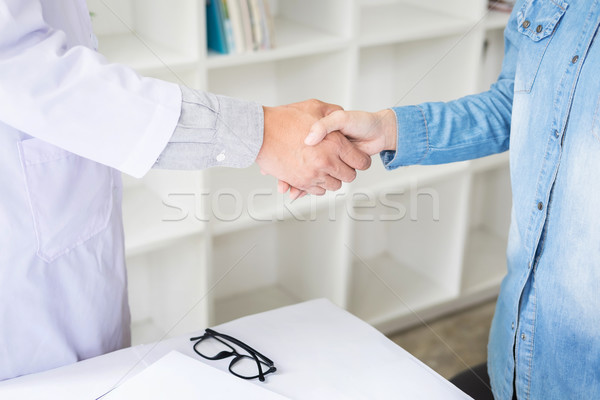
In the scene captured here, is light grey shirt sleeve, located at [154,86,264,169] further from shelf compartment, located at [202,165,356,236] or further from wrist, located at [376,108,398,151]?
shelf compartment, located at [202,165,356,236]

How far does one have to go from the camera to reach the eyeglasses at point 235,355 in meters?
0.98

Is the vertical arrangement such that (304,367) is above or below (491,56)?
below

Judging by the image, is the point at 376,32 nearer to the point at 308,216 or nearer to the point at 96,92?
the point at 308,216

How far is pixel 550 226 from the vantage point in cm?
103

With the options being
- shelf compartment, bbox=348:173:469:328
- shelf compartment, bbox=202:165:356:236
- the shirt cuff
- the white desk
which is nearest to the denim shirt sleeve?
the shirt cuff

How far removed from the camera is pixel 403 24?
6.89 feet

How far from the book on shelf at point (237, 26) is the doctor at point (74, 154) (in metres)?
0.59

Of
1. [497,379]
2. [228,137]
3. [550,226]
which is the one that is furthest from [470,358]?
[228,137]

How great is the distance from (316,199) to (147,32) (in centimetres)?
66

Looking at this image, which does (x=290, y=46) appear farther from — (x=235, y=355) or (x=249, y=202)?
(x=235, y=355)

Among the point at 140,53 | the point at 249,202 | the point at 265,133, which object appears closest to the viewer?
the point at 265,133

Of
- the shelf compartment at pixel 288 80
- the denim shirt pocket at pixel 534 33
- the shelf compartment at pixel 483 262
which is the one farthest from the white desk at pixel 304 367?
the shelf compartment at pixel 483 262

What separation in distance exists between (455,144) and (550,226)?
0.88 ft

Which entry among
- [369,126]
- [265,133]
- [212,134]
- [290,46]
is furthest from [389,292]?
[212,134]
